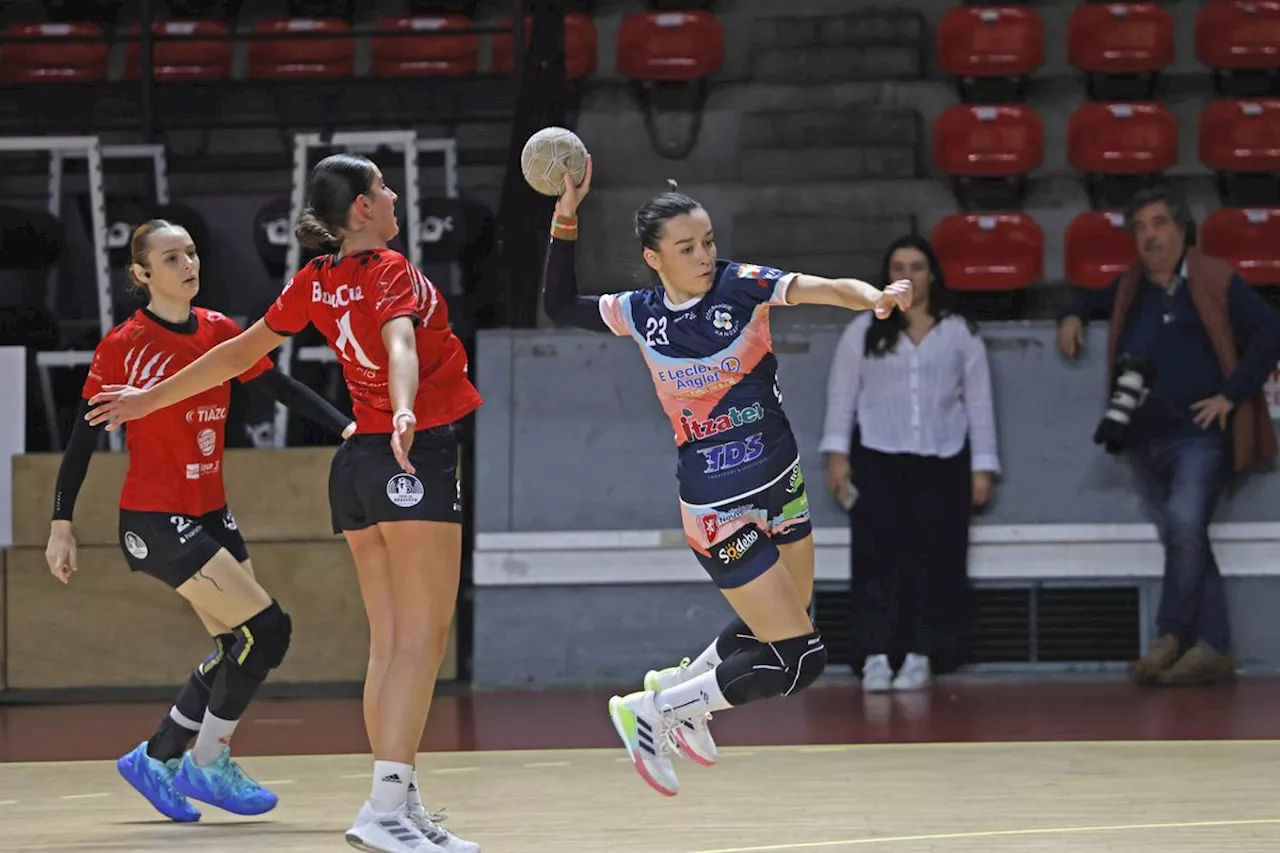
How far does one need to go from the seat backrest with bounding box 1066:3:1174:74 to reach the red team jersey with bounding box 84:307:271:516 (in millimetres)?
6941

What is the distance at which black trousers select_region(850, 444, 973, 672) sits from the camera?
841 centimetres

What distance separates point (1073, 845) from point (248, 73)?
8937 millimetres

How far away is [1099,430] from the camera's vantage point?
837cm

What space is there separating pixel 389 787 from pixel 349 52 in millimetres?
8344

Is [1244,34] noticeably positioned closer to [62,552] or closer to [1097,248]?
[1097,248]

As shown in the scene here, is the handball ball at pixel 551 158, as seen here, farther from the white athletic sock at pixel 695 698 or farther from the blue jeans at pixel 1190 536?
the blue jeans at pixel 1190 536

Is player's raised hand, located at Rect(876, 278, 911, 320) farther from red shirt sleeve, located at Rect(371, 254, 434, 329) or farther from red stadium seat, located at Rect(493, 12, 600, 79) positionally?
red stadium seat, located at Rect(493, 12, 600, 79)

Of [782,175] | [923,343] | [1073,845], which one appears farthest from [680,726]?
[782,175]

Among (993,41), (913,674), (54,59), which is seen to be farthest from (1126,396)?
Result: (54,59)

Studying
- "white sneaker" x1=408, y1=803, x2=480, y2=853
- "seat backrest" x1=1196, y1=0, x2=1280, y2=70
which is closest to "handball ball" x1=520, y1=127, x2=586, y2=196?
"white sneaker" x1=408, y1=803, x2=480, y2=853

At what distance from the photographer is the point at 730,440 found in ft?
16.8

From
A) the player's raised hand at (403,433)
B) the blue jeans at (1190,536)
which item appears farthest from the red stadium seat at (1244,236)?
the player's raised hand at (403,433)

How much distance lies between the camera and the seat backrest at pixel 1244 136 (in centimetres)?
1086

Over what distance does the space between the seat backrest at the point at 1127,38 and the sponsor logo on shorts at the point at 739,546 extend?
7.01m
